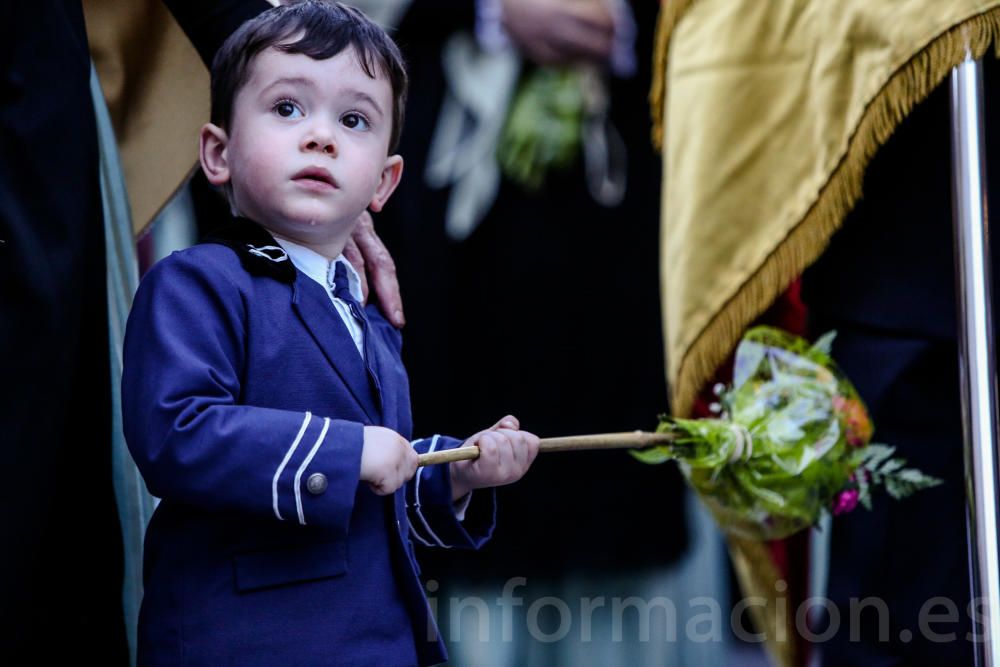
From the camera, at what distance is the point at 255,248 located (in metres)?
1.11

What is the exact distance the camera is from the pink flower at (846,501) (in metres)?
1.66

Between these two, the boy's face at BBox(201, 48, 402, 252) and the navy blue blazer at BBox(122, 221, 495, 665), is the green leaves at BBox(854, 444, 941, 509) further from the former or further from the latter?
the boy's face at BBox(201, 48, 402, 252)

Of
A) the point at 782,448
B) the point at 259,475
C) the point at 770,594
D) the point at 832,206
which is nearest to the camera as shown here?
the point at 259,475

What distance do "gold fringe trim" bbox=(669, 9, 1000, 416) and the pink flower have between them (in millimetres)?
291

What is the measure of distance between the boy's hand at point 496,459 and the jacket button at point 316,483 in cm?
22

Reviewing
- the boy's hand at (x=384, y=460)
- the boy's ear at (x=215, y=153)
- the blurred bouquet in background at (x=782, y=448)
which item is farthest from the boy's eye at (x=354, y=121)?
the blurred bouquet in background at (x=782, y=448)

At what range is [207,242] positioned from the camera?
1.13m

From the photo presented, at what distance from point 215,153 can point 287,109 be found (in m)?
0.10

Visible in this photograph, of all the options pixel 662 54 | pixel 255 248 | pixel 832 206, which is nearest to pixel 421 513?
pixel 255 248

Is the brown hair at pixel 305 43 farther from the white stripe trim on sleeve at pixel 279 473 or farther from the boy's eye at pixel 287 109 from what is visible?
the white stripe trim on sleeve at pixel 279 473

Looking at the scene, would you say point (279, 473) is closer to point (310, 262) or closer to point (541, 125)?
point (310, 262)

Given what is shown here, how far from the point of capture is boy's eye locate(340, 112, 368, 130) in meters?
1.15

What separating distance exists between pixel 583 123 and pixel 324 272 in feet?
4.79

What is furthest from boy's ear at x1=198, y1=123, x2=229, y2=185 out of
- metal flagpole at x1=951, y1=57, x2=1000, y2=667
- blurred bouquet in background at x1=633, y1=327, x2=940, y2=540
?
metal flagpole at x1=951, y1=57, x2=1000, y2=667
